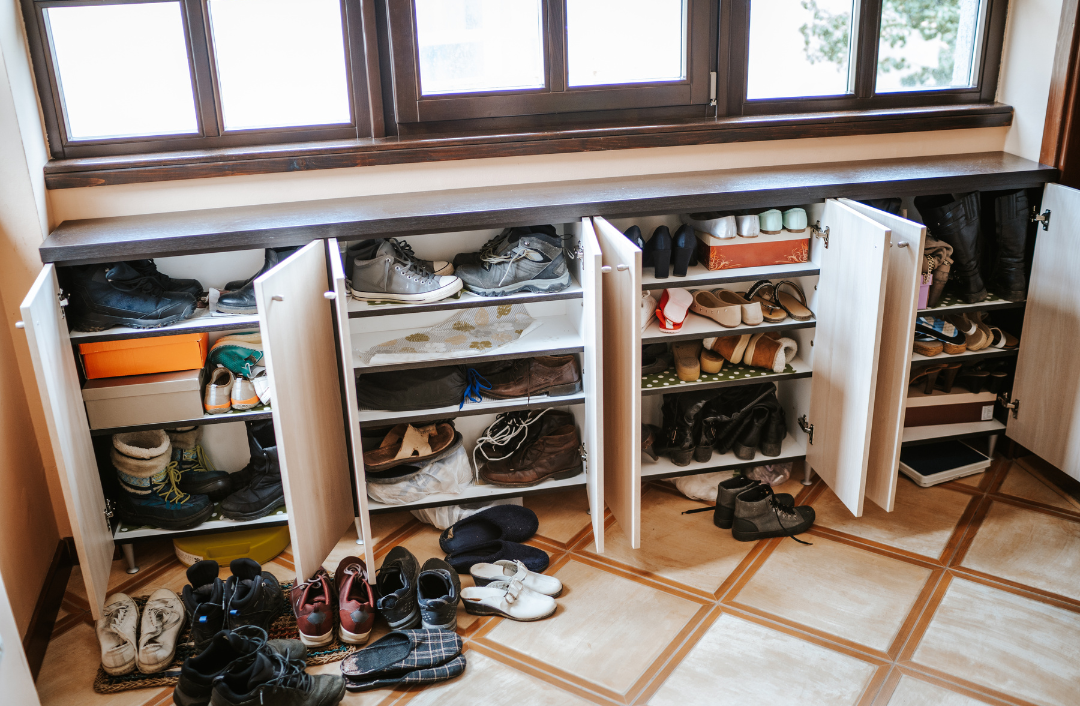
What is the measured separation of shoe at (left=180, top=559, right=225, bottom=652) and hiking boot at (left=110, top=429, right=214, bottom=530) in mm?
202

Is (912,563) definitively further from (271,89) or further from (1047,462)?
(271,89)

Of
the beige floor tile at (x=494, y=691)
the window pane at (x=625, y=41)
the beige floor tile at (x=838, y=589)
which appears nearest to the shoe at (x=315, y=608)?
the beige floor tile at (x=494, y=691)

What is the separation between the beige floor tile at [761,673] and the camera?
7.29ft

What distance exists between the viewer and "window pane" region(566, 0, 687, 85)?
3012mm

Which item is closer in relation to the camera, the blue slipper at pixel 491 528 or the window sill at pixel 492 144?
the window sill at pixel 492 144

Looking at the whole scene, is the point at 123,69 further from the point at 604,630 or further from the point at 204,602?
the point at 604,630

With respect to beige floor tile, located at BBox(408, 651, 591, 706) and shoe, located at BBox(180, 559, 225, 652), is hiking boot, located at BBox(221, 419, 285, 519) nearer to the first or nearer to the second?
shoe, located at BBox(180, 559, 225, 652)

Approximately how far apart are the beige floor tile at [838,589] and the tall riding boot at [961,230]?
103cm

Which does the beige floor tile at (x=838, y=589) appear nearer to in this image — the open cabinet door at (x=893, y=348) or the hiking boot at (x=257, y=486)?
the open cabinet door at (x=893, y=348)

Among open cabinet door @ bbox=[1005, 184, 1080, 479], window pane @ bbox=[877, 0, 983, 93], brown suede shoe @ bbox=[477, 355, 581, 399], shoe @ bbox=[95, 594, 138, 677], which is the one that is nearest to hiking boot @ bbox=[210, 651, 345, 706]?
shoe @ bbox=[95, 594, 138, 677]

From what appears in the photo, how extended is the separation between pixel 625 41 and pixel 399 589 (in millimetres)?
2072

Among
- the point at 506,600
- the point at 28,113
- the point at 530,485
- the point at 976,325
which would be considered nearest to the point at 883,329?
the point at 976,325

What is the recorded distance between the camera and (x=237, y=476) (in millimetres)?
2902

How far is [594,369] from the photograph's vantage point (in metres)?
2.59
